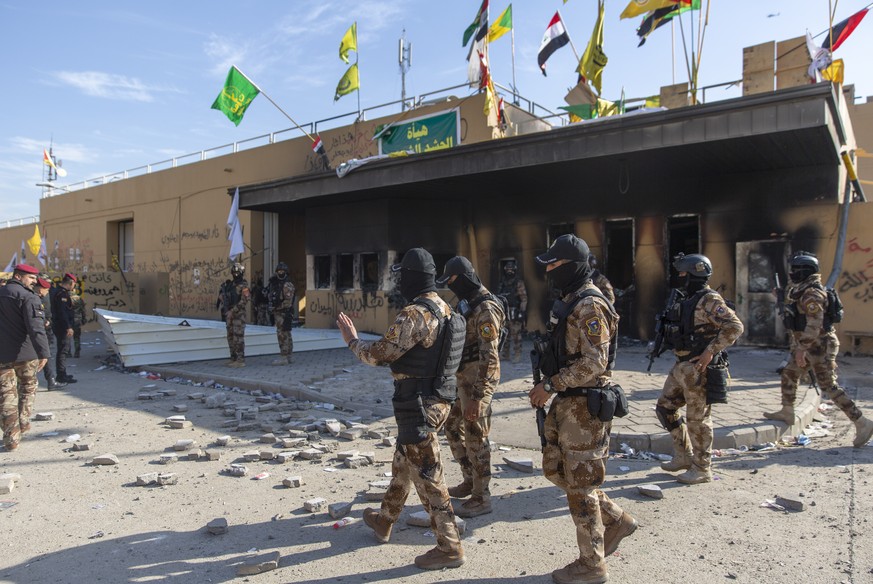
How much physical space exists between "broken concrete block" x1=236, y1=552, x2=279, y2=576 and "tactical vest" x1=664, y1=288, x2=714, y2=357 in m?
3.38

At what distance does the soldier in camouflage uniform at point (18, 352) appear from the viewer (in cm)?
564

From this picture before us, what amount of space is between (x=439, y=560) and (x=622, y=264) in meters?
14.1

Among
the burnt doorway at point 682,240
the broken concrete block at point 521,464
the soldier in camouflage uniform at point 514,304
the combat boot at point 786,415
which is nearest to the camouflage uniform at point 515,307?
the soldier in camouflage uniform at point 514,304

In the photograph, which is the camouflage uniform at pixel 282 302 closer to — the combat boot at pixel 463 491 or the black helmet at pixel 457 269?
the black helmet at pixel 457 269

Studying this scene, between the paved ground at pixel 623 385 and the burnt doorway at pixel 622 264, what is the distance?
37.0 inches

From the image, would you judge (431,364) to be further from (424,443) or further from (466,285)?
(466,285)

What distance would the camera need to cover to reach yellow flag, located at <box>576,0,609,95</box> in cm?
1293

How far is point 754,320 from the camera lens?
11.4m

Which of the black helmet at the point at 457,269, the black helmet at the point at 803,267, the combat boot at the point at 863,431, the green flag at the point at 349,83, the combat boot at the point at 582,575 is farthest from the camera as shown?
the green flag at the point at 349,83

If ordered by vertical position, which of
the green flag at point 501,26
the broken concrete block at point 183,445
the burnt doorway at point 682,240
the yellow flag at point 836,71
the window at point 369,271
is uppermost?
the green flag at point 501,26

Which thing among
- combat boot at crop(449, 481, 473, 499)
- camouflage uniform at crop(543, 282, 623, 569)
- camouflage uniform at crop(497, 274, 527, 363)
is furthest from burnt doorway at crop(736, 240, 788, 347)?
camouflage uniform at crop(543, 282, 623, 569)

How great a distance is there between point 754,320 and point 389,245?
318 inches

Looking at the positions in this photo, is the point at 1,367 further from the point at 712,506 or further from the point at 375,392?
the point at 712,506

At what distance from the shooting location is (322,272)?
16.2 m
